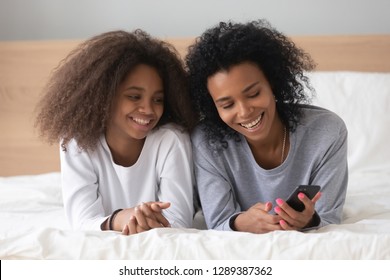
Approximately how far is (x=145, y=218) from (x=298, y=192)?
318 mm

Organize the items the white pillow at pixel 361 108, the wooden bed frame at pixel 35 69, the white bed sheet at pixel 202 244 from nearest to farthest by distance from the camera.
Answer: the white bed sheet at pixel 202 244
the white pillow at pixel 361 108
the wooden bed frame at pixel 35 69

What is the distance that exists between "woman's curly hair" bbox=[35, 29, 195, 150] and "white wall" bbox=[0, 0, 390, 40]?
→ 95cm

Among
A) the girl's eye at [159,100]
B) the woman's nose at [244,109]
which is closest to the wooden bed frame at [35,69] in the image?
the girl's eye at [159,100]

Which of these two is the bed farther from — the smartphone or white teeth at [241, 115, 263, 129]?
white teeth at [241, 115, 263, 129]

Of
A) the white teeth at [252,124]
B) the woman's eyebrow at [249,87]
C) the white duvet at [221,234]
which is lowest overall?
the white duvet at [221,234]

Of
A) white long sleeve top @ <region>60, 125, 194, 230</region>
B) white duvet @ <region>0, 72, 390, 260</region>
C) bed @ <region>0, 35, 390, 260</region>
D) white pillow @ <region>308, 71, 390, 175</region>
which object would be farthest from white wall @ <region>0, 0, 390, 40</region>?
white long sleeve top @ <region>60, 125, 194, 230</region>

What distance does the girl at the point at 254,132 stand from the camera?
156cm

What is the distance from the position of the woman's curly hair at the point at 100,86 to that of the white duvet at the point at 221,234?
25 cm

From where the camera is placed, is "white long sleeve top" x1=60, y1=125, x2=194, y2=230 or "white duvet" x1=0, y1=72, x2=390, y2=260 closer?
"white duvet" x1=0, y1=72, x2=390, y2=260

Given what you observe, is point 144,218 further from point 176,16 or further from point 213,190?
point 176,16

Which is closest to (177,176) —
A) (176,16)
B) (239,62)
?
(239,62)

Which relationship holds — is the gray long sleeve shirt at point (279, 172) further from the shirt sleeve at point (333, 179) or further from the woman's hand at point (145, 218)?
the woman's hand at point (145, 218)

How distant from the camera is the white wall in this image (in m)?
2.56

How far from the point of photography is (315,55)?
8.34 feet
